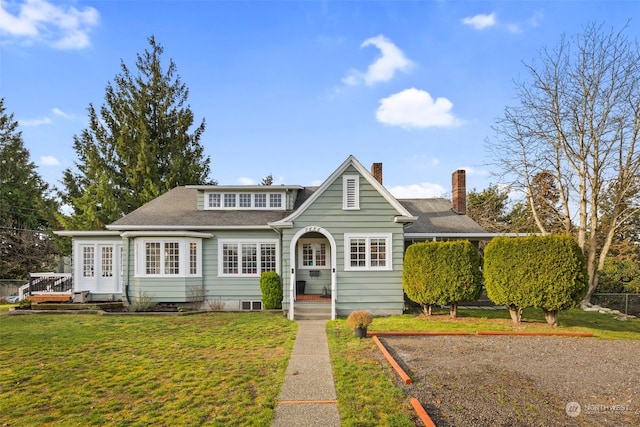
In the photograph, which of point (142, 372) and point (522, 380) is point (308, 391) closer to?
point (142, 372)

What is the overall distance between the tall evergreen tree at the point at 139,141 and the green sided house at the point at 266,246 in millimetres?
9622

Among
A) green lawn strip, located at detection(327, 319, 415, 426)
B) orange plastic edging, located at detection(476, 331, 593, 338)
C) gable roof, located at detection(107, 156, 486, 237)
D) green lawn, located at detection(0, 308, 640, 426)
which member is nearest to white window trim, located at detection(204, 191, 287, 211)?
gable roof, located at detection(107, 156, 486, 237)

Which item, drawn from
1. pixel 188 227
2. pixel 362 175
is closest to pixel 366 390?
pixel 362 175

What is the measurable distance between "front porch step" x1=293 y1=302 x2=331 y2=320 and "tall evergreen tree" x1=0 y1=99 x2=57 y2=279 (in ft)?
69.2

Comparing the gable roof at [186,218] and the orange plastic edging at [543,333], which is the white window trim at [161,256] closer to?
the gable roof at [186,218]

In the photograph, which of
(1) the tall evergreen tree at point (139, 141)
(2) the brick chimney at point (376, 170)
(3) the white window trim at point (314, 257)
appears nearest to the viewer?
(3) the white window trim at point (314, 257)

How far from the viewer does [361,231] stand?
13570 millimetres

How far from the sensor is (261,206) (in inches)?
682

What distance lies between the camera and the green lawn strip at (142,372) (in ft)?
16.7

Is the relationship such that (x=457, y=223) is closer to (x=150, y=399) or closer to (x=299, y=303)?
(x=299, y=303)

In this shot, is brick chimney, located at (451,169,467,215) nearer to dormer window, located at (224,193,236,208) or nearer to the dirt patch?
the dirt patch

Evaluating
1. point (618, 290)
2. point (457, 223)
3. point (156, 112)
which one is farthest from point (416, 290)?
point (156, 112)

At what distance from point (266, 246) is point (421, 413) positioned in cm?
1165

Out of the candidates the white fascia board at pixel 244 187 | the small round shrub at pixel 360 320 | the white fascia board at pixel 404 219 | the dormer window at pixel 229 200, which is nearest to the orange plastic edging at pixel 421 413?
the small round shrub at pixel 360 320
